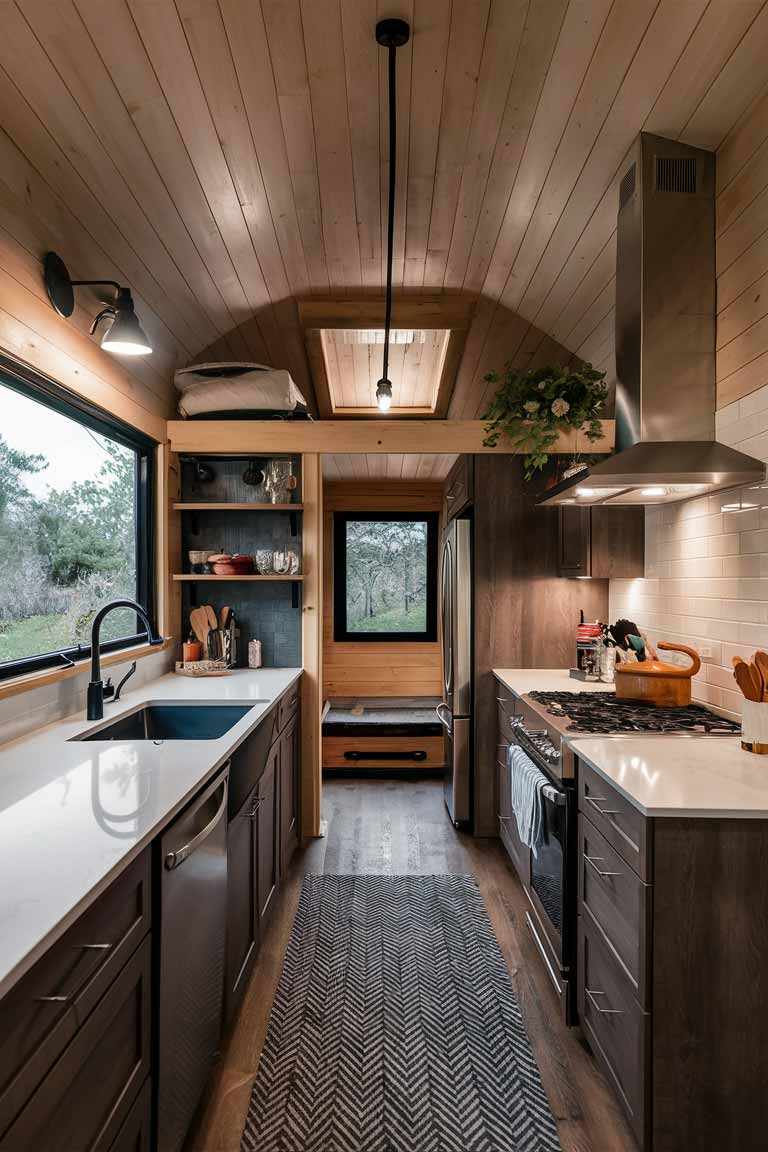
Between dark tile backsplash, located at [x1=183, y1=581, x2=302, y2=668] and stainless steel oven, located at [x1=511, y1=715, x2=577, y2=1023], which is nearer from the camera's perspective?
stainless steel oven, located at [x1=511, y1=715, x2=577, y2=1023]

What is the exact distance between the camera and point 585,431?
3.31 m

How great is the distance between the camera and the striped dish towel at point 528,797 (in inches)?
88.5

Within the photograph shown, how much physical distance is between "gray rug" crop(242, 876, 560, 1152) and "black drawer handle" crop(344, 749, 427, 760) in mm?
1722

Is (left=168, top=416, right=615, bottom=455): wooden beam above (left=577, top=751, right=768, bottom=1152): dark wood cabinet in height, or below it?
above

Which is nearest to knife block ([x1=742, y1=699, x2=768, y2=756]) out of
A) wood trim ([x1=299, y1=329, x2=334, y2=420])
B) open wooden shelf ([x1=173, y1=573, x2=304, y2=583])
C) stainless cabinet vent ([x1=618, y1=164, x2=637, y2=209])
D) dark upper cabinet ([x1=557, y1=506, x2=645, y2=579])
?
dark upper cabinet ([x1=557, y1=506, x2=645, y2=579])

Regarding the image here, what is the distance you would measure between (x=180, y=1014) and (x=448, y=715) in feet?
7.81

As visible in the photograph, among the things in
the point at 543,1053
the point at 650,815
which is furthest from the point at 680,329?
the point at 543,1053

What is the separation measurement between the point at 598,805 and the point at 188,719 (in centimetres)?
153

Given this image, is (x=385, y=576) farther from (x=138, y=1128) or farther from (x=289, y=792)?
(x=138, y=1128)

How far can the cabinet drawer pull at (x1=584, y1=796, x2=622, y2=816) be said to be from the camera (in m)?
1.69

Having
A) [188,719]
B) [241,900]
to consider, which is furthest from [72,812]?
[188,719]

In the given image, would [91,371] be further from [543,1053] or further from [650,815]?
[543,1053]

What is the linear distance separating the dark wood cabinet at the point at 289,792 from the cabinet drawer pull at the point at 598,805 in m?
1.41

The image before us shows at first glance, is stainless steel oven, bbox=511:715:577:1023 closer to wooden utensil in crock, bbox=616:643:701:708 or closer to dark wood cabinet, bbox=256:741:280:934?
wooden utensil in crock, bbox=616:643:701:708
